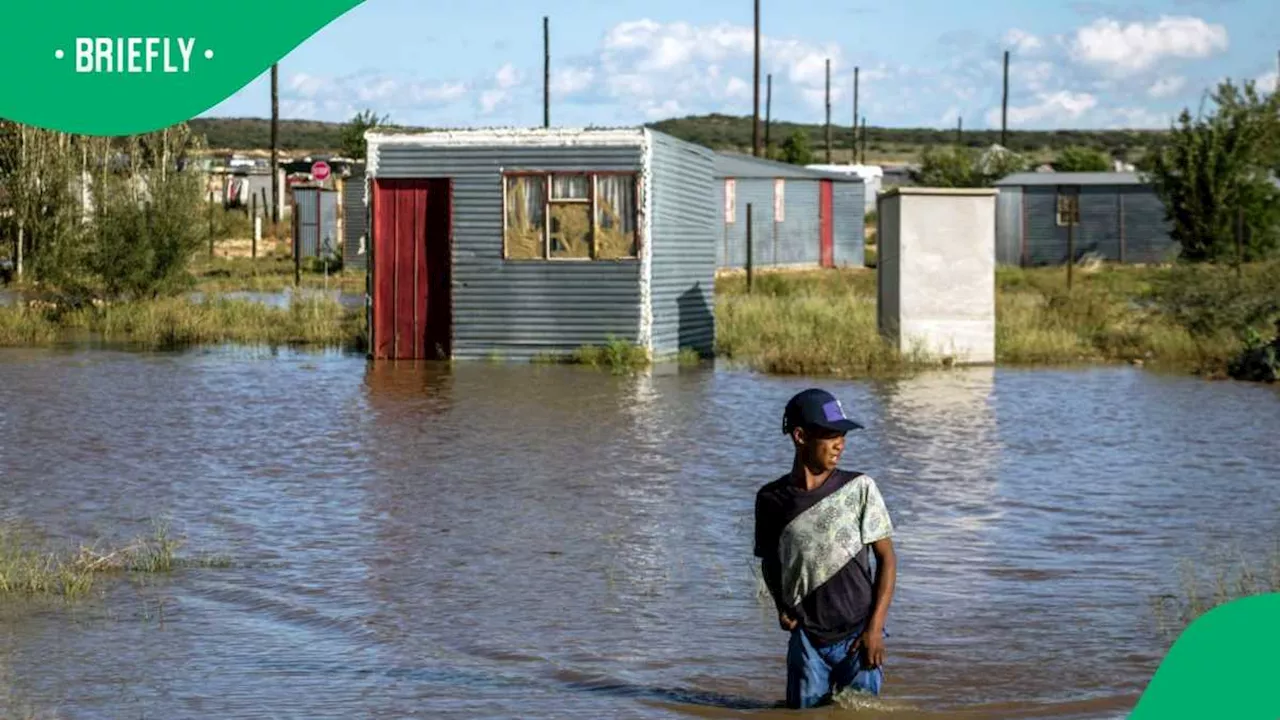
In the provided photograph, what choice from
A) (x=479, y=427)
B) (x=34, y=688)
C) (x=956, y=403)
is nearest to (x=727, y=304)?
(x=956, y=403)

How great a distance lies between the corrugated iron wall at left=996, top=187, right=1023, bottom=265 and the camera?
51.3m

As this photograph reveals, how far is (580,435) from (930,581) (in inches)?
276

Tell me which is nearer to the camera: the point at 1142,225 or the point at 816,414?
the point at 816,414

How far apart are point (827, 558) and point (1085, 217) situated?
4598 cm

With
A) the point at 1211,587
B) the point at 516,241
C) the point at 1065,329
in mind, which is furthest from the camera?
→ the point at 1065,329

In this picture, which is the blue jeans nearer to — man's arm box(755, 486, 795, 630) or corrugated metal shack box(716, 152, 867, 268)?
man's arm box(755, 486, 795, 630)

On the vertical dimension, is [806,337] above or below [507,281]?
below

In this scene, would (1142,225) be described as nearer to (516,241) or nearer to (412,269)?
(516,241)

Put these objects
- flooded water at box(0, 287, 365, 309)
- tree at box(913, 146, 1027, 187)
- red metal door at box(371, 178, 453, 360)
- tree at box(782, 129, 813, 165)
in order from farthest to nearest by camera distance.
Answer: tree at box(782, 129, 813, 165) < tree at box(913, 146, 1027, 187) < flooded water at box(0, 287, 365, 309) < red metal door at box(371, 178, 453, 360)

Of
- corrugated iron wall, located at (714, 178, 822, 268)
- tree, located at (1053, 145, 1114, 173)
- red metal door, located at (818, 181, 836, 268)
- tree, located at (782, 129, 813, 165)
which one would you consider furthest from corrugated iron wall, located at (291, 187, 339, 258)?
tree, located at (782, 129, 813, 165)

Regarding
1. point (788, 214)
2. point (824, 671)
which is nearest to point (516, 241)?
point (824, 671)

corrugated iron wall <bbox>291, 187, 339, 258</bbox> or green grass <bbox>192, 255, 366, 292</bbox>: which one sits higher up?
corrugated iron wall <bbox>291, 187, 339, 258</bbox>

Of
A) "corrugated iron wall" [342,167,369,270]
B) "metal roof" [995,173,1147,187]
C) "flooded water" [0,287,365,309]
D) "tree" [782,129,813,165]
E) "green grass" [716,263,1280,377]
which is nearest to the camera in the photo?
"green grass" [716,263,1280,377]

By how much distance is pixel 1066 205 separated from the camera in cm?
5088
